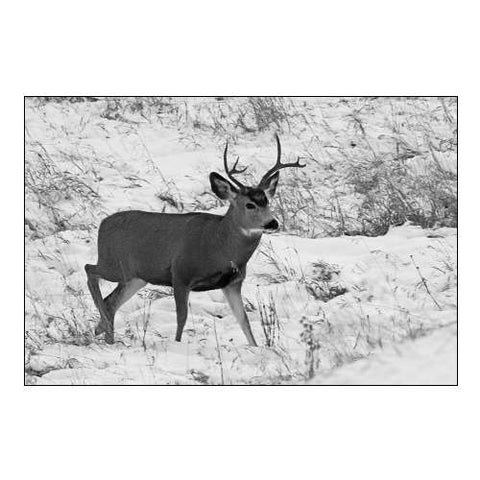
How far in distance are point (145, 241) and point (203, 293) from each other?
72cm

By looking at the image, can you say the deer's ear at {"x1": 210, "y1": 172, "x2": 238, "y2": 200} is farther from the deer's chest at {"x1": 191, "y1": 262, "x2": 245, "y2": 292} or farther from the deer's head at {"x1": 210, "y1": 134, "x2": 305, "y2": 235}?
the deer's chest at {"x1": 191, "y1": 262, "x2": 245, "y2": 292}

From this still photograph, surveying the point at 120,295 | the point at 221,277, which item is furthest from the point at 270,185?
the point at 120,295

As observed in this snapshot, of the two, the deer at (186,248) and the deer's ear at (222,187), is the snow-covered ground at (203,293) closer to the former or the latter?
the deer at (186,248)

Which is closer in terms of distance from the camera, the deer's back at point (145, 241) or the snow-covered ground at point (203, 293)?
the snow-covered ground at point (203, 293)

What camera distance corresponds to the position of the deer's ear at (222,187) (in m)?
11.0

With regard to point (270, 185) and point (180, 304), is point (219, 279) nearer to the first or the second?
point (180, 304)

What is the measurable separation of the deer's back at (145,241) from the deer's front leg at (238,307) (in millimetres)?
512

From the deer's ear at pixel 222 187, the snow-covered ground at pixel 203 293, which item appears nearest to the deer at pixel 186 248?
the deer's ear at pixel 222 187

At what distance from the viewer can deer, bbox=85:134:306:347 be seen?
11008mm

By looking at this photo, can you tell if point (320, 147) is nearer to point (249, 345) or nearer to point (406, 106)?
point (406, 106)

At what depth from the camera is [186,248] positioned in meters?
11.3

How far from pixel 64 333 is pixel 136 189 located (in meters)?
2.27

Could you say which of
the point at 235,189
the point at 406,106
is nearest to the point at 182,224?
the point at 235,189

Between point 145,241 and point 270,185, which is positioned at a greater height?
point 270,185
